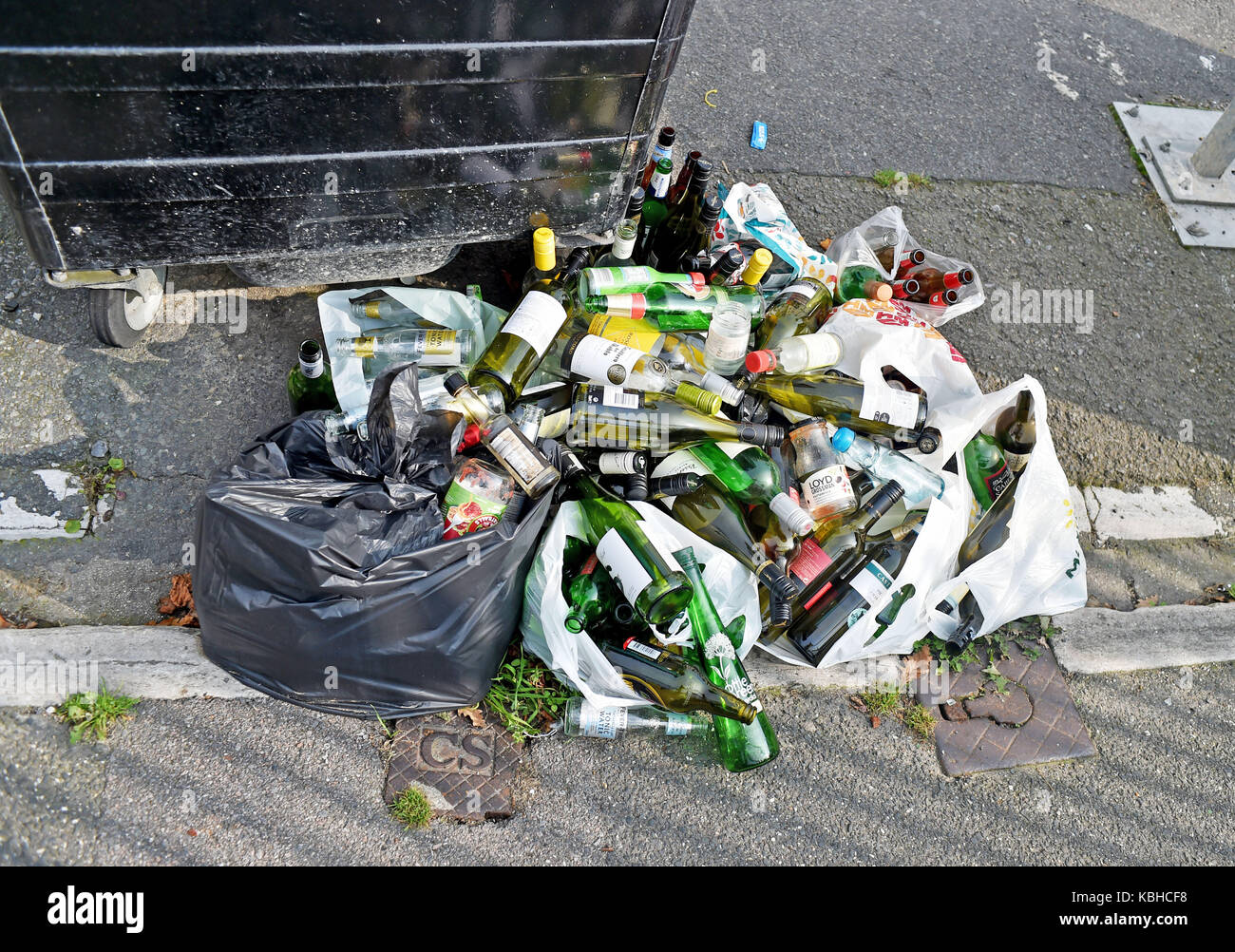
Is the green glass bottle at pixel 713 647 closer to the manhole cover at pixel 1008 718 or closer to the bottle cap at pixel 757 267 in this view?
the manhole cover at pixel 1008 718

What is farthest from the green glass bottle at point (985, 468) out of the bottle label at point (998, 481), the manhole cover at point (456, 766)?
the manhole cover at point (456, 766)

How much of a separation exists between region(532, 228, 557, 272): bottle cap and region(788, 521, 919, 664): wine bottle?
1.15 m

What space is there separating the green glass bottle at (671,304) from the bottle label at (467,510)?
69 centimetres

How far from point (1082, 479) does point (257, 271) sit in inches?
109

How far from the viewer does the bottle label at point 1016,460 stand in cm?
251

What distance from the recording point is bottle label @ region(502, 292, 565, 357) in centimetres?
228

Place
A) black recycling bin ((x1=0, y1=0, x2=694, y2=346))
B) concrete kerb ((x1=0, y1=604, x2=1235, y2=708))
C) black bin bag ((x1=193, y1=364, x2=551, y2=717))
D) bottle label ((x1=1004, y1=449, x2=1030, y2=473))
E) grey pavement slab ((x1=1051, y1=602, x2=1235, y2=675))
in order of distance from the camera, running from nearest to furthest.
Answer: black recycling bin ((x1=0, y1=0, x2=694, y2=346)) → black bin bag ((x1=193, y1=364, x2=551, y2=717)) → concrete kerb ((x1=0, y1=604, x2=1235, y2=708)) → bottle label ((x1=1004, y1=449, x2=1030, y2=473)) → grey pavement slab ((x1=1051, y1=602, x2=1235, y2=675))

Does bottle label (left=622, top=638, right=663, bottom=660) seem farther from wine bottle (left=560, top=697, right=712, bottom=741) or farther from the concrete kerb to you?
the concrete kerb

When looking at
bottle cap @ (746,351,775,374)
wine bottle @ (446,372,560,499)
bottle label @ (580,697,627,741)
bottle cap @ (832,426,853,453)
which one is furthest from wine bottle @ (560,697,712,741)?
bottle cap @ (746,351,775,374)

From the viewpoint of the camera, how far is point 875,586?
2242 millimetres

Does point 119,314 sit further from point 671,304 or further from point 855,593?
point 855,593

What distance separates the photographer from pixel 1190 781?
2.49 m

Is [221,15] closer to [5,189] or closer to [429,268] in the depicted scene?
[5,189]
